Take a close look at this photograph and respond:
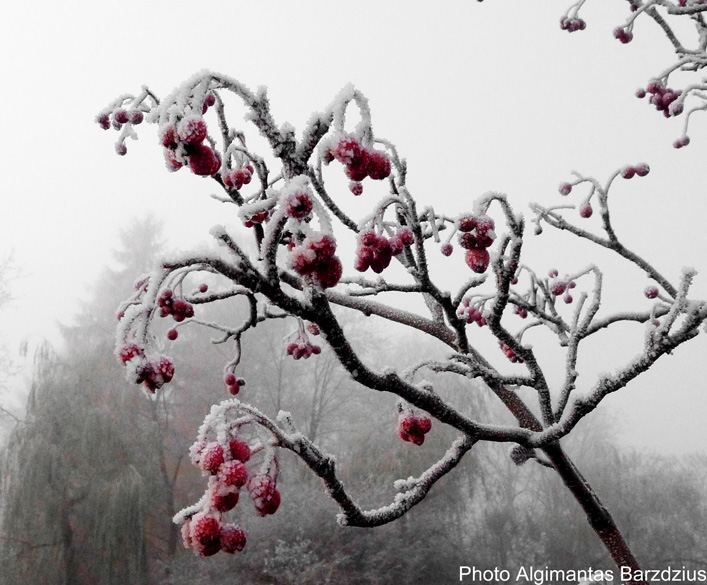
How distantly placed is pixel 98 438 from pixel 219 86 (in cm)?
916

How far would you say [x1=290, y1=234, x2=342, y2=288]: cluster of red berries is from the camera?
2.77 ft

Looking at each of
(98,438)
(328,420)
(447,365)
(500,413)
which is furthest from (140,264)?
(447,365)

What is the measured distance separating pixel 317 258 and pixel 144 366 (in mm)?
493

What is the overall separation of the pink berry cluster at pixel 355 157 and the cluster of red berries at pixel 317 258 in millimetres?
179

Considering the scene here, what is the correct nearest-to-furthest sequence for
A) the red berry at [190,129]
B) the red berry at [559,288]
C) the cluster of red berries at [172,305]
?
the red berry at [190,129] < the cluster of red berries at [172,305] < the red berry at [559,288]

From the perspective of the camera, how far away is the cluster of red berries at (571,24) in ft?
10.8

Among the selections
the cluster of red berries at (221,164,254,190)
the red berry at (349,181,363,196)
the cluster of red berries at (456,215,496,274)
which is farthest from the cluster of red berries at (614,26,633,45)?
the cluster of red berries at (221,164,254,190)

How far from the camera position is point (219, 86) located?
3.30 feet

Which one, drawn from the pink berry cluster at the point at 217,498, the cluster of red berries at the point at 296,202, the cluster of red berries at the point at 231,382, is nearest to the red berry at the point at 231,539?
the pink berry cluster at the point at 217,498

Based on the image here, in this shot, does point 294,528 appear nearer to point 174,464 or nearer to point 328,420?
point 174,464

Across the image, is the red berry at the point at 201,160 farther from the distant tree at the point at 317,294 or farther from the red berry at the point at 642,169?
the red berry at the point at 642,169

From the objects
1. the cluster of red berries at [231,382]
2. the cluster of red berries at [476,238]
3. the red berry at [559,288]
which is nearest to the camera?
the cluster of red berries at [476,238]

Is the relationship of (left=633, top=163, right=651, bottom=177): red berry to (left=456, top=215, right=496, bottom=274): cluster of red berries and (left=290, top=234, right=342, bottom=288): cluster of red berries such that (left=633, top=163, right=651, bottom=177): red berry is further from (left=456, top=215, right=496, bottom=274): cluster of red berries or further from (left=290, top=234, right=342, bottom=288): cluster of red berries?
(left=290, top=234, right=342, bottom=288): cluster of red berries

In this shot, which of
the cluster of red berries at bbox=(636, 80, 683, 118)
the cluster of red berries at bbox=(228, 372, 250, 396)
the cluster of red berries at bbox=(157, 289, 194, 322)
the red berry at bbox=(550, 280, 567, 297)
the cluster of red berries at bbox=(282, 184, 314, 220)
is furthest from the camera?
the red berry at bbox=(550, 280, 567, 297)
